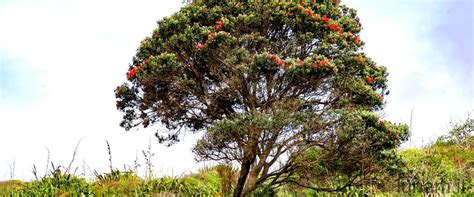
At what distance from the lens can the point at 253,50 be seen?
47.1 ft

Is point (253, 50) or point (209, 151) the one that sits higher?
point (253, 50)

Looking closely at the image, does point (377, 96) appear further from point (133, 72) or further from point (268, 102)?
point (133, 72)

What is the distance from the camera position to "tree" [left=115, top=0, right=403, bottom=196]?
13.3 metres

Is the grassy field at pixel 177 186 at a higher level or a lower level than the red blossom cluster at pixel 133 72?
lower

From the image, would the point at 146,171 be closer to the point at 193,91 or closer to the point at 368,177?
the point at 193,91

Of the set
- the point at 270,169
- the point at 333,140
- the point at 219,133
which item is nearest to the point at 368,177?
the point at 333,140

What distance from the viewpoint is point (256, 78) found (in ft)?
45.2

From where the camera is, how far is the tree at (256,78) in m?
13.3

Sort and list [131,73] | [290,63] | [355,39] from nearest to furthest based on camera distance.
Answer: [290,63] < [131,73] < [355,39]

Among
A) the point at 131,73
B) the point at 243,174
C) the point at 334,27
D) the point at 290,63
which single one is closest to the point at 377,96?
the point at 334,27

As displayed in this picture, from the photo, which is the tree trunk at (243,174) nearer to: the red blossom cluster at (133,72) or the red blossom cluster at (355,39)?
the red blossom cluster at (133,72)

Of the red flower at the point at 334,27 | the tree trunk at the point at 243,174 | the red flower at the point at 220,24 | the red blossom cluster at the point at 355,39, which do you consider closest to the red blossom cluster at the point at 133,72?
the red flower at the point at 220,24

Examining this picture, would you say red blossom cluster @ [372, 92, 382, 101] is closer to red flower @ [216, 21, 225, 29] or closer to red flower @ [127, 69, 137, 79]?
red flower @ [216, 21, 225, 29]

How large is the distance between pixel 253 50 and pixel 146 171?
178 inches
